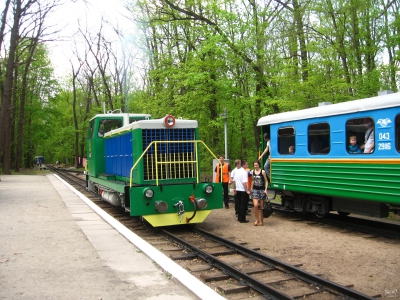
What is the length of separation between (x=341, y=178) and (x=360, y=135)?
114 centimetres

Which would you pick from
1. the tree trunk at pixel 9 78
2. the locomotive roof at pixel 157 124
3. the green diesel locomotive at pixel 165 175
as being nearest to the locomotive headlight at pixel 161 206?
the green diesel locomotive at pixel 165 175

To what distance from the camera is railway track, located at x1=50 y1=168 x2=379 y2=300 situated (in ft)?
17.2

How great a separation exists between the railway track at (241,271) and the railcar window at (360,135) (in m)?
3.35

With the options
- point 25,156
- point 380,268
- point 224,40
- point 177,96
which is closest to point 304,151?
point 380,268

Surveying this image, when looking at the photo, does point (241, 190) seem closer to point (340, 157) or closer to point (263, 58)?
point (340, 157)

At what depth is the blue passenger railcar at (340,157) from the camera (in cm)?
796

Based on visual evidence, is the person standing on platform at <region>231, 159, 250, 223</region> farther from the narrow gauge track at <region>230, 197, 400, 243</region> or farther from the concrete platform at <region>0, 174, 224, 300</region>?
the concrete platform at <region>0, 174, 224, 300</region>

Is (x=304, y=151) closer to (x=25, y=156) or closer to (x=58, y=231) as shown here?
(x=58, y=231)

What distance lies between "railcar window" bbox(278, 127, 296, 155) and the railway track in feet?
12.4

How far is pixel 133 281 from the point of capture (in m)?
5.08

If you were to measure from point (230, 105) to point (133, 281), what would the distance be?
16847 millimetres

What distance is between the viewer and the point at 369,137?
843cm

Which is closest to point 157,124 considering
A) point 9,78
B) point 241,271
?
point 241,271

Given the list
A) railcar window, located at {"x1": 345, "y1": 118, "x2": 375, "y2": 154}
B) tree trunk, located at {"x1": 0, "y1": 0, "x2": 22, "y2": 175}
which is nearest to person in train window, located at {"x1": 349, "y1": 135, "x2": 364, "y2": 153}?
railcar window, located at {"x1": 345, "y1": 118, "x2": 375, "y2": 154}
